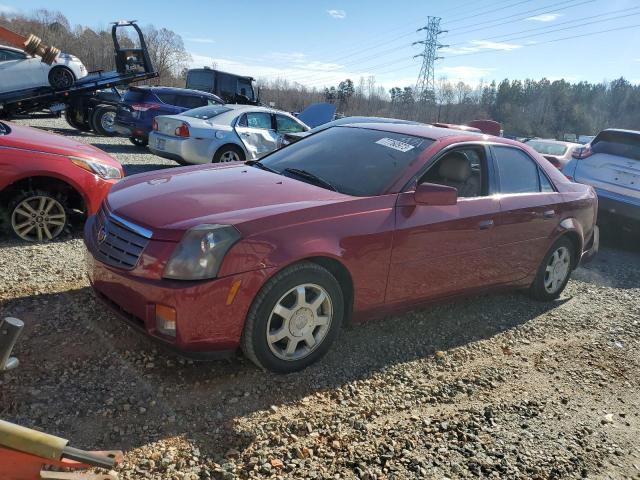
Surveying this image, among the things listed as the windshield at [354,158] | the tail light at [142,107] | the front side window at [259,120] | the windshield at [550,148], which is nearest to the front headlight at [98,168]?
the windshield at [354,158]

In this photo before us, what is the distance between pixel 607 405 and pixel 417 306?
1.43 m

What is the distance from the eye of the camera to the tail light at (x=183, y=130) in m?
9.30

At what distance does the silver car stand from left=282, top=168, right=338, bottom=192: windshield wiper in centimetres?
562

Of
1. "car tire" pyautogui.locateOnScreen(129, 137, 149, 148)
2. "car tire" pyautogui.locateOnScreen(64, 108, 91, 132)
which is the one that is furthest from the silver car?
"car tire" pyautogui.locateOnScreen(64, 108, 91, 132)

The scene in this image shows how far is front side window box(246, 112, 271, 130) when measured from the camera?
1016 centimetres

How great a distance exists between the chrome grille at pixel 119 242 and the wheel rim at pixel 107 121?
493 inches

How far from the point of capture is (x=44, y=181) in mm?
4977

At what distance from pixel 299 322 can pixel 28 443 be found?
170cm

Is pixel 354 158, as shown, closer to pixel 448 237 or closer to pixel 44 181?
pixel 448 237

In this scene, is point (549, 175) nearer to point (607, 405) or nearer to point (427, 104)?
point (607, 405)

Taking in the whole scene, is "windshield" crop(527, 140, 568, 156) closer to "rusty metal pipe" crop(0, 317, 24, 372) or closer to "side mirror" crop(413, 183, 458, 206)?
"side mirror" crop(413, 183, 458, 206)

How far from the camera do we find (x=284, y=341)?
10.4 ft

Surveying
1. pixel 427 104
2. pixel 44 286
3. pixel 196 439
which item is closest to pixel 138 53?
pixel 44 286

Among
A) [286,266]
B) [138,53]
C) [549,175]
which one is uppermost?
[138,53]
